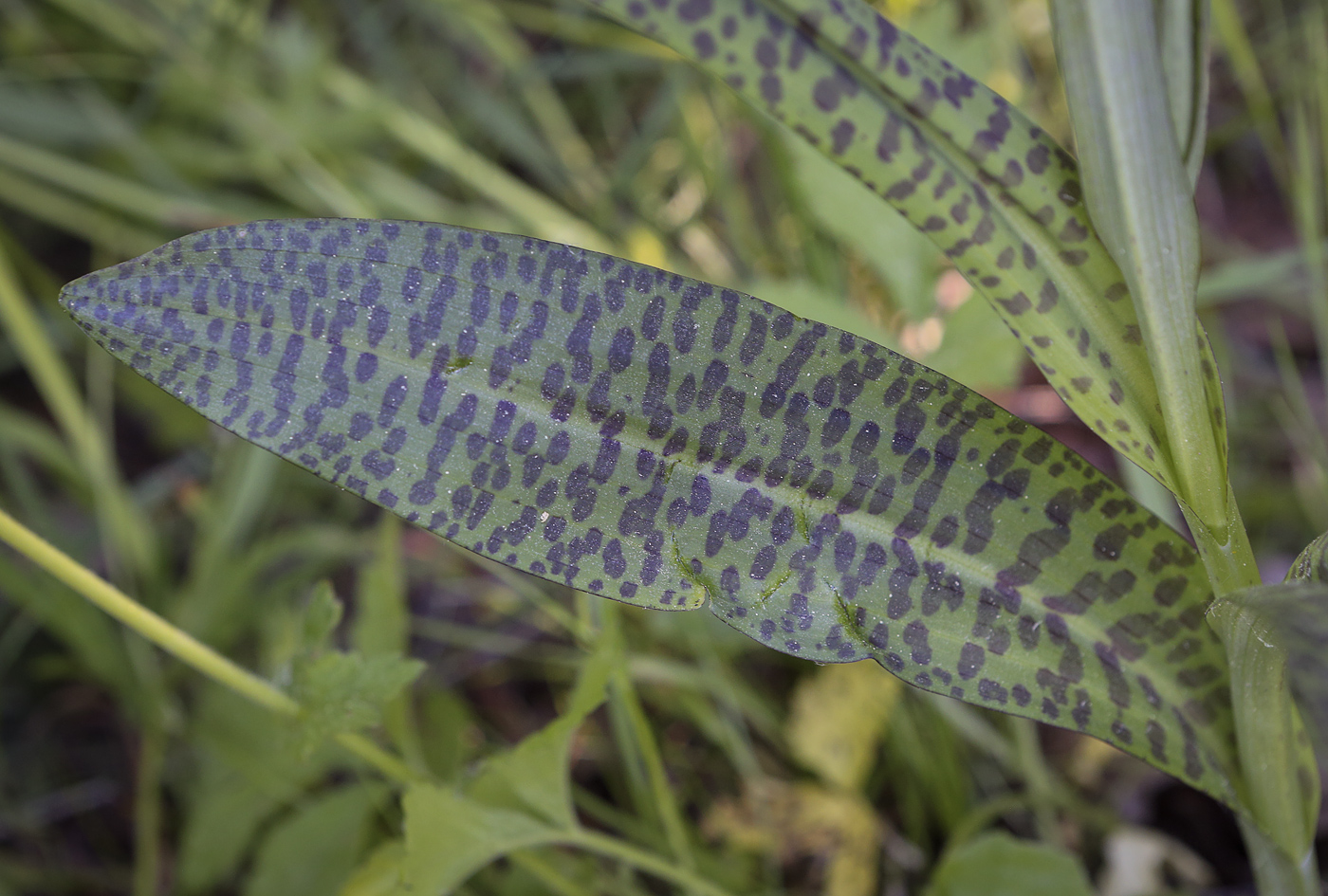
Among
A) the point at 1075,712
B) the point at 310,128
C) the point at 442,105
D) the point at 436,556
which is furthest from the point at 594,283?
the point at 442,105

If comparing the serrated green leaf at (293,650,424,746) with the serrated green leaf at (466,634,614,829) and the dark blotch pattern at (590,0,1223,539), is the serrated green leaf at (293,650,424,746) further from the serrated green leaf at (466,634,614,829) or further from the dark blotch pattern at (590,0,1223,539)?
the dark blotch pattern at (590,0,1223,539)

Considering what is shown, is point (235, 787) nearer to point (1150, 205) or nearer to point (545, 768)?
point (545, 768)

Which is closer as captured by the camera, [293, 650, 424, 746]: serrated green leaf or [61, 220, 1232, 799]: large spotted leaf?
[61, 220, 1232, 799]: large spotted leaf

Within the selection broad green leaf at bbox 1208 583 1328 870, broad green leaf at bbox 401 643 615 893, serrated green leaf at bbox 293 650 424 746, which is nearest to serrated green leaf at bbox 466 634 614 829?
broad green leaf at bbox 401 643 615 893

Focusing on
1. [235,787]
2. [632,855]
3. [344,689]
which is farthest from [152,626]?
[235,787]

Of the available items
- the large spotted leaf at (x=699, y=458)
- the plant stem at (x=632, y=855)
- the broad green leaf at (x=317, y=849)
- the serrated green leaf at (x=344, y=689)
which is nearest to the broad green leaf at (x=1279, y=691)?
the large spotted leaf at (x=699, y=458)

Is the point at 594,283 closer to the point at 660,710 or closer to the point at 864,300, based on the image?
the point at 660,710

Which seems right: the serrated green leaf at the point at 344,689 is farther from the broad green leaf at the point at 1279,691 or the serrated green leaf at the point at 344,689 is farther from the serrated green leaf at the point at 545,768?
the broad green leaf at the point at 1279,691
